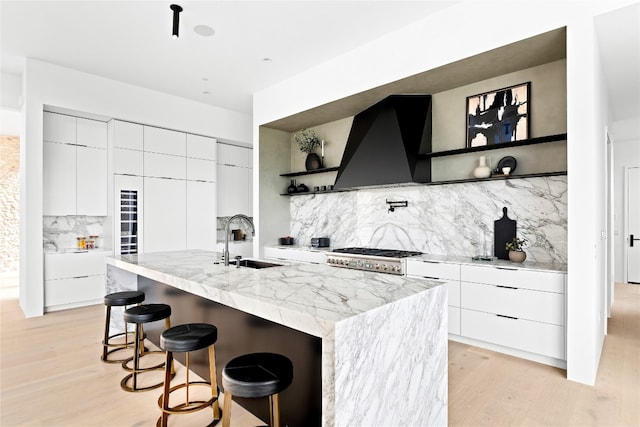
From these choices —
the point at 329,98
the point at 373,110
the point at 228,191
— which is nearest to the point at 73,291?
the point at 228,191

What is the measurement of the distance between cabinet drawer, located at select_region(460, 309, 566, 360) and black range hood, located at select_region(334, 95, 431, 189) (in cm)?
151

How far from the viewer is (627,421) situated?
211cm

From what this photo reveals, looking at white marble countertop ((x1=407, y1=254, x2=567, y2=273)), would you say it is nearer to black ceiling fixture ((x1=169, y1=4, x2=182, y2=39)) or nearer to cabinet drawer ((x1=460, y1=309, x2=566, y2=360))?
cabinet drawer ((x1=460, y1=309, x2=566, y2=360))

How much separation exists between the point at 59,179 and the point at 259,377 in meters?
4.86

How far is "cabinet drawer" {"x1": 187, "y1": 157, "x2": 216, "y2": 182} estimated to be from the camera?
5.89m

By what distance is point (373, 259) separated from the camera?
3.82 m

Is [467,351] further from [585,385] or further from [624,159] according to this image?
[624,159]

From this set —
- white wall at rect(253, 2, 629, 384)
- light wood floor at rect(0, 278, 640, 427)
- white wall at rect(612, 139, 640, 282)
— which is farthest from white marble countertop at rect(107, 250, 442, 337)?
white wall at rect(612, 139, 640, 282)

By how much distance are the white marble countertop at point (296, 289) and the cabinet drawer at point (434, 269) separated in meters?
1.50

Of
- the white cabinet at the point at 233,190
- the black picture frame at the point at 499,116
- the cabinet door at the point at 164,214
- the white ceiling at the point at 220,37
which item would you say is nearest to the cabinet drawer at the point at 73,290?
the cabinet door at the point at 164,214

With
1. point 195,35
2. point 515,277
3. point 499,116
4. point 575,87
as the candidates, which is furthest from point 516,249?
point 195,35

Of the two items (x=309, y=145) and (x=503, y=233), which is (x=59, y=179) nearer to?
(x=309, y=145)

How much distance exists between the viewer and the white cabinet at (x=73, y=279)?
452 centimetres

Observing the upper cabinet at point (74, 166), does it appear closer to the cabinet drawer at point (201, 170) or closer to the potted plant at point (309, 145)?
the cabinet drawer at point (201, 170)
